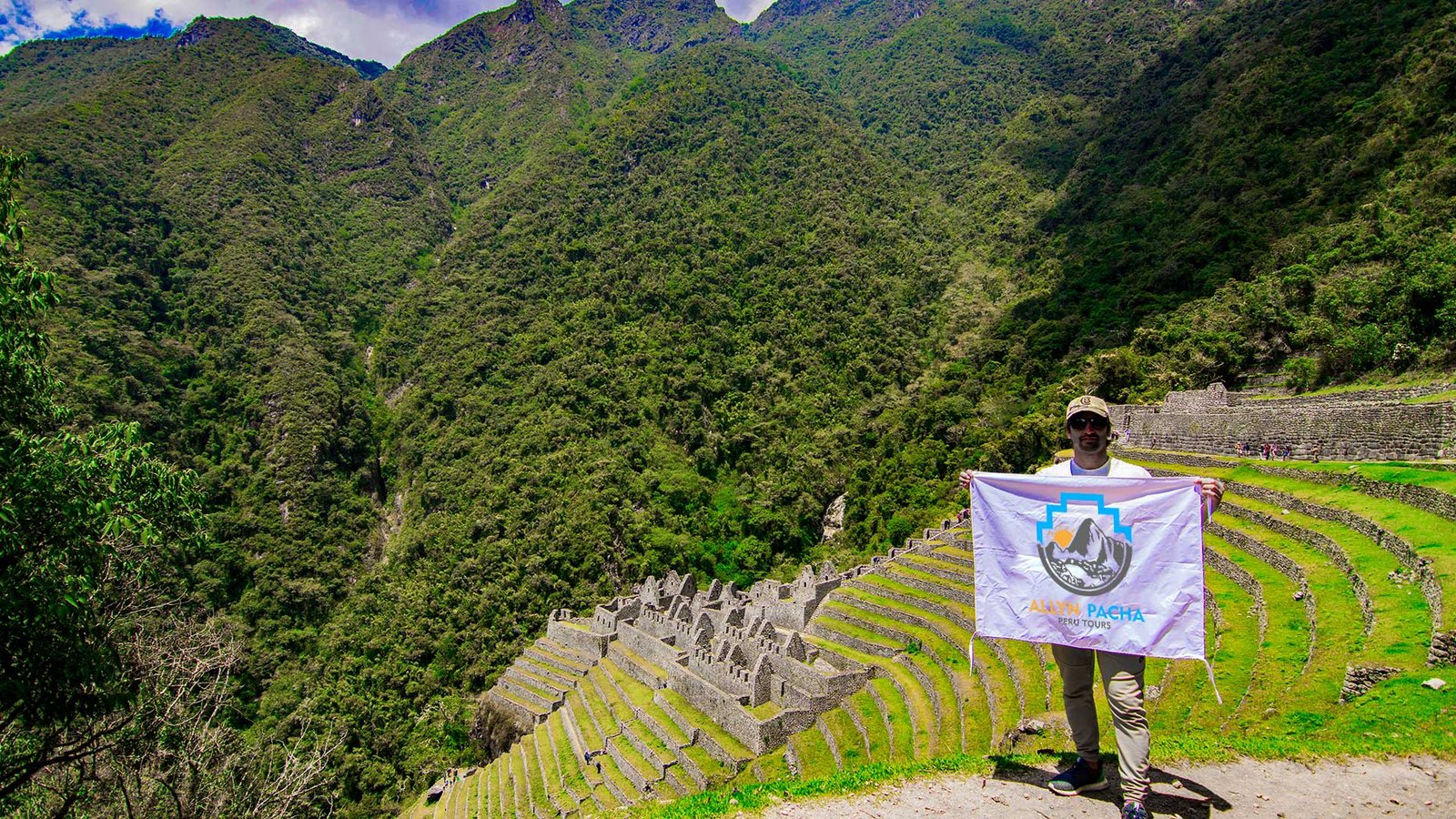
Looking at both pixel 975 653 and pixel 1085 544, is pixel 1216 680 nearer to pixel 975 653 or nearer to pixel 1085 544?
pixel 1085 544

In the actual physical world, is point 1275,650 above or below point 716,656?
above

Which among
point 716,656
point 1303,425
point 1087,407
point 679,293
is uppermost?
point 679,293

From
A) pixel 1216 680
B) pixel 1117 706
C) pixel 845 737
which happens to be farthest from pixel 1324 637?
pixel 845 737

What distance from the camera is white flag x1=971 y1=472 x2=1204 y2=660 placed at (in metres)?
5.68

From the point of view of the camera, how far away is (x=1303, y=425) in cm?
1878

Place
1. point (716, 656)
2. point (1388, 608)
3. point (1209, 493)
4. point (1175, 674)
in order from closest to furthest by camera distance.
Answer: point (1209, 493)
point (1388, 608)
point (1175, 674)
point (716, 656)

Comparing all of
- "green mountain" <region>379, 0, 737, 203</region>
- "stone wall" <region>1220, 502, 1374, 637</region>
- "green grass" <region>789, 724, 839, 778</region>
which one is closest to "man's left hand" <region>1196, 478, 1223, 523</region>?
"stone wall" <region>1220, 502, 1374, 637</region>

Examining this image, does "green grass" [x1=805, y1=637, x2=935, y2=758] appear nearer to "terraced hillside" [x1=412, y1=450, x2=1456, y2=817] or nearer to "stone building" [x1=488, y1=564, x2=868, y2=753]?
"terraced hillside" [x1=412, y1=450, x2=1456, y2=817]

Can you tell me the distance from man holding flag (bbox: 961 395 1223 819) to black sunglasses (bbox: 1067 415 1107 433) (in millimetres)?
11

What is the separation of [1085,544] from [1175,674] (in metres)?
7.10

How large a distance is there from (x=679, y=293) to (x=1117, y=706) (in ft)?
266

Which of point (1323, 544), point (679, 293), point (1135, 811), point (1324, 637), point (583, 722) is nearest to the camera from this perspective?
point (1135, 811)

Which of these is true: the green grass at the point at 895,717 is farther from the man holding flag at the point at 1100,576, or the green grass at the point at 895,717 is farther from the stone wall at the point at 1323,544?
the man holding flag at the point at 1100,576

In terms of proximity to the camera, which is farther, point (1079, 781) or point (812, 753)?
point (812, 753)
